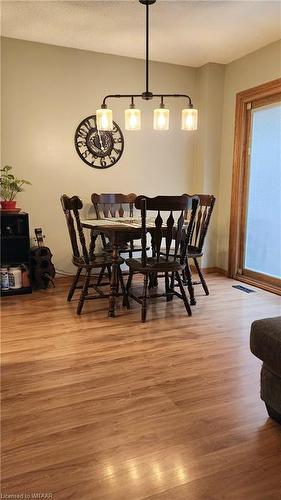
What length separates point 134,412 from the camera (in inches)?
66.1

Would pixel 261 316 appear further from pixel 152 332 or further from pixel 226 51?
pixel 226 51

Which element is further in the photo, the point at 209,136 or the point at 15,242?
the point at 209,136

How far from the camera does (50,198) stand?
3945 millimetres

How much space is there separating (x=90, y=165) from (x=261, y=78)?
2.02 metres

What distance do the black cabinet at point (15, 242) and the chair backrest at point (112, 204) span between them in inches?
30.4

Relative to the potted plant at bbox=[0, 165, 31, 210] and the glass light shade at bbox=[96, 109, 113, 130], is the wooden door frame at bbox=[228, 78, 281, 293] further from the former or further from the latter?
the potted plant at bbox=[0, 165, 31, 210]

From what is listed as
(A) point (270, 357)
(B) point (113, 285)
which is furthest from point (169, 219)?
(A) point (270, 357)

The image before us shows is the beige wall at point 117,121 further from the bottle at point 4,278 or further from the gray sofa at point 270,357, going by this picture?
the gray sofa at point 270,357

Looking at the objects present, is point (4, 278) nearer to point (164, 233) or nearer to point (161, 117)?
point (164, 233)

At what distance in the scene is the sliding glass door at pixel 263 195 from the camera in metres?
3.72

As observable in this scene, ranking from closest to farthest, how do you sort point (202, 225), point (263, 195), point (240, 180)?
point (202, 225)
point (263, 195)
point (240, 180)

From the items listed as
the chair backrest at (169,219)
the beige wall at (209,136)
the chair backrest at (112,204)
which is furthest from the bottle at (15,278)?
the beige wall at (209,136)

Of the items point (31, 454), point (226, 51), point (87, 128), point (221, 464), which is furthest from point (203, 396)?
point (226, 51)

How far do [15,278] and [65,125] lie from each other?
5.64 feet
